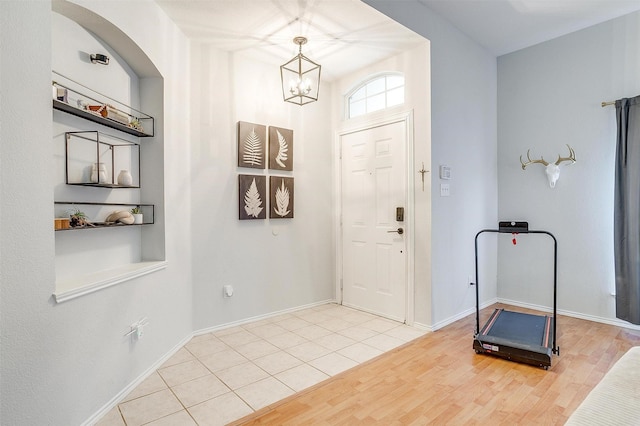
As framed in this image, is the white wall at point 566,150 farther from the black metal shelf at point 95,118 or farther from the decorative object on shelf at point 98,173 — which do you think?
the decorative object on shelf at point 98,173

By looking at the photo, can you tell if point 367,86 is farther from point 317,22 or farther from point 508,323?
point 508,323

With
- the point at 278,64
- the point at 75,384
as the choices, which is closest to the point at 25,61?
the point at 75,384

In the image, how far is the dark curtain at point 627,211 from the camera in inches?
130

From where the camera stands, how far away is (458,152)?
379cm

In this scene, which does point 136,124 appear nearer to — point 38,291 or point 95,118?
point 95,118

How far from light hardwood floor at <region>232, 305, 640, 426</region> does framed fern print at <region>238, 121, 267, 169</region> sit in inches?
90.6

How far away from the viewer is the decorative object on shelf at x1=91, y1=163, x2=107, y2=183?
223cm

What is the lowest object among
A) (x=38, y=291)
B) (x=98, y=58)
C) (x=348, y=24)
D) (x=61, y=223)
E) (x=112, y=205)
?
(x=38, y=291)

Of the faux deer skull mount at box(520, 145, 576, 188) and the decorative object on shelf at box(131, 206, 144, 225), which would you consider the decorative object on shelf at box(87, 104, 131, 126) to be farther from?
the faux deer skull mount at box(520, 145, 576, 188)

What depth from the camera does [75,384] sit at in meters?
1.87

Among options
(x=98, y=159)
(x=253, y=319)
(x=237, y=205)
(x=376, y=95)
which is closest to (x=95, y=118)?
(x=98, y=159)

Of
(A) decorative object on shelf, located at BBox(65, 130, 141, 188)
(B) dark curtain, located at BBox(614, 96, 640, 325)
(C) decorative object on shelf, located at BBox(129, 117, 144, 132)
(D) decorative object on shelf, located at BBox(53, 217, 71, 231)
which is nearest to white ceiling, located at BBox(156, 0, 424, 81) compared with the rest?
(C) decorative object on shelf, located at BBox(129, 117, 144, 132)

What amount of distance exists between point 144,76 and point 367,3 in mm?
1943

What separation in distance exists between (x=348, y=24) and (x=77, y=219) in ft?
8.73
